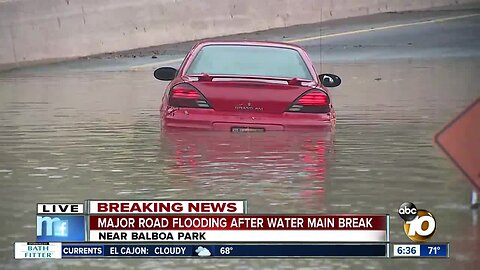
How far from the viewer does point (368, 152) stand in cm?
1480

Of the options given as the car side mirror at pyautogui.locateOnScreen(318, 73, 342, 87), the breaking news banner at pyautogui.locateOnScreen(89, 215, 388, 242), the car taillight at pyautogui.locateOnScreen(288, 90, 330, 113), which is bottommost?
the breaking news banner at pyautogui.locateOnScreen(89, 215, 388, 242)

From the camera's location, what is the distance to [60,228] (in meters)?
14.2

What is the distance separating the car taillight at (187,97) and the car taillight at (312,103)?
1.53 feet

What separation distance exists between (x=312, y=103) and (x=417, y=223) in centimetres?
99

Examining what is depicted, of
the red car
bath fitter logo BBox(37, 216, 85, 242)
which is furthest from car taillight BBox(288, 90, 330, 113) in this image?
bath fitter logo BBox(37, 216, 85, 242)

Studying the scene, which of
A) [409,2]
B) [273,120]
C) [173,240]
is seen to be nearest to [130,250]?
[173,240]

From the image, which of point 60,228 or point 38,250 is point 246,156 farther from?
point 38,250

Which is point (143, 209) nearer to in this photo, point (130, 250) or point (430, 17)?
point (130, 250)

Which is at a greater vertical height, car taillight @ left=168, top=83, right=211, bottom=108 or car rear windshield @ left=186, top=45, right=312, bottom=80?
car rear windshield @ left=186, top=45, right=312, bottom=80

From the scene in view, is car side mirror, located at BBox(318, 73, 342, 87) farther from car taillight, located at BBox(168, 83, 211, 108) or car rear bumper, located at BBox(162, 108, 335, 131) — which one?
car taillight, located at BBox(168, 83, 211, 108)

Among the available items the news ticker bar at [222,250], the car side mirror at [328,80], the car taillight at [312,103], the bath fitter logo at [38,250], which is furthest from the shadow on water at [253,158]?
the bath fitter logo at [38,250]

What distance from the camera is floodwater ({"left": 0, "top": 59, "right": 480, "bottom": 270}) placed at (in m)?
14.3

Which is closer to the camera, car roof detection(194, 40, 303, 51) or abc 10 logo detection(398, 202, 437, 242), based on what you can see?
abc 10 logo detection(398, 202, 437, 242)

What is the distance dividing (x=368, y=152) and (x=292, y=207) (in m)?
0.69
